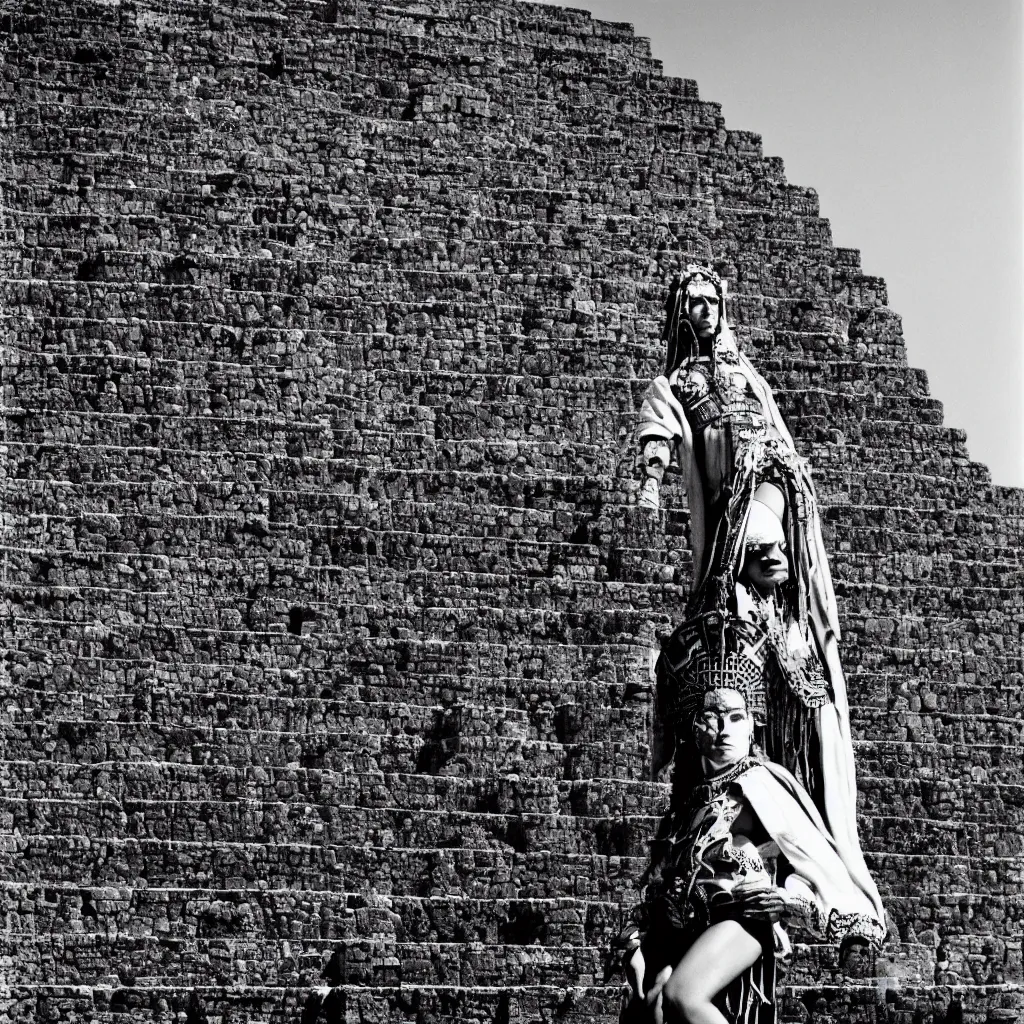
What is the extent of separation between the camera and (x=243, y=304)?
130 feet

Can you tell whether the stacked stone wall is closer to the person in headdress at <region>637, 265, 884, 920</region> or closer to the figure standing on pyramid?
the person in headdress at <region>637, 265, 884, 920</region>

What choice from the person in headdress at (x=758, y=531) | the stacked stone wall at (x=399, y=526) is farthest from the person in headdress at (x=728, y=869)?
the stacked stone wall at (x=399, y=526)

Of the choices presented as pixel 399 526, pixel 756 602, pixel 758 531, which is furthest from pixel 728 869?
pixel 399 526

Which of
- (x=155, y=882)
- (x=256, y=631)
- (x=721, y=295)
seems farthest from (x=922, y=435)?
(x=721, y=295)

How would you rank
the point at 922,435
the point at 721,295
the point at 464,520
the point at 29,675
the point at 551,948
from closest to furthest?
the point at 721,295
the point at 551,948
the point at 29,675
the point at 464,520
the point at 922,435

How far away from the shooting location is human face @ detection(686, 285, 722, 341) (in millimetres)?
19031

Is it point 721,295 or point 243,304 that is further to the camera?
point 243,304

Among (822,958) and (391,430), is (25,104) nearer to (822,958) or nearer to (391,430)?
(391,430)

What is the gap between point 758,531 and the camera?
59.4ft

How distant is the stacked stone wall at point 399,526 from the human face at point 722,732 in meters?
13.5

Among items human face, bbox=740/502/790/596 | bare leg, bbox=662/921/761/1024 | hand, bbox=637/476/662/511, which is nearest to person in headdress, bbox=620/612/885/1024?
bare leg, bbox=662/921/761/1024

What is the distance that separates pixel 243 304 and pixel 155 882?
31.0 feet

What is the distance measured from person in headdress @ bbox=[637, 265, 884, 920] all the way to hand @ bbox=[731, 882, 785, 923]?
26.4 inches

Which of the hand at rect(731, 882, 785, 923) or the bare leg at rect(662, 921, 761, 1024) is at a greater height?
the hand at rect(731, 882, 785, 923)
